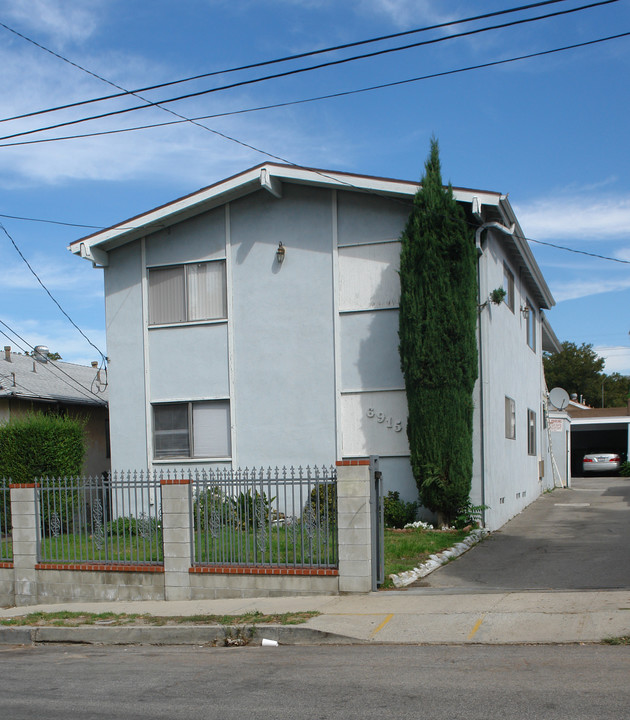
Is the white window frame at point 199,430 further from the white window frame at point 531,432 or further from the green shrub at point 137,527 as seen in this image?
the white window frame at point 531,432

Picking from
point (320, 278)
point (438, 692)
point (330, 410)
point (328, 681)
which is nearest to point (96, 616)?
point (328, 681)

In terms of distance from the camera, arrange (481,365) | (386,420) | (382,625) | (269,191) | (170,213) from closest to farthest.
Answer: (382,625) < (481,365) < (386,420) < (269,191) < (170,213)

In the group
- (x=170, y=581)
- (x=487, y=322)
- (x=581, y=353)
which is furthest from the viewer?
(x=581, y=353)

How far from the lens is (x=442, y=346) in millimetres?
15414

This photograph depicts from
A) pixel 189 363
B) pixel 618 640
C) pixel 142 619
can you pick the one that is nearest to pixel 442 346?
pixel 189 363

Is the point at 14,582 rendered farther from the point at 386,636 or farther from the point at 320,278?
the point at 320,278

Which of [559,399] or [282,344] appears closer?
[282,344]

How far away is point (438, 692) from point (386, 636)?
94.2 inches

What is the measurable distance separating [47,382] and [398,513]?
1326 cm

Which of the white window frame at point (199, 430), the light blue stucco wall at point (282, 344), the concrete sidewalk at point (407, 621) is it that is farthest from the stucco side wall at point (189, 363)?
the concrete sidewalk at point (407, 621)

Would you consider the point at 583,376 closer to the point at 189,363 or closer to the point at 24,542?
the point at 189,363

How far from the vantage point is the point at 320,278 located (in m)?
17.1

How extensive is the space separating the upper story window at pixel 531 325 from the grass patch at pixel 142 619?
51.0 ft

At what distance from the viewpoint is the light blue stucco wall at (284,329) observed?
56.1 feet
